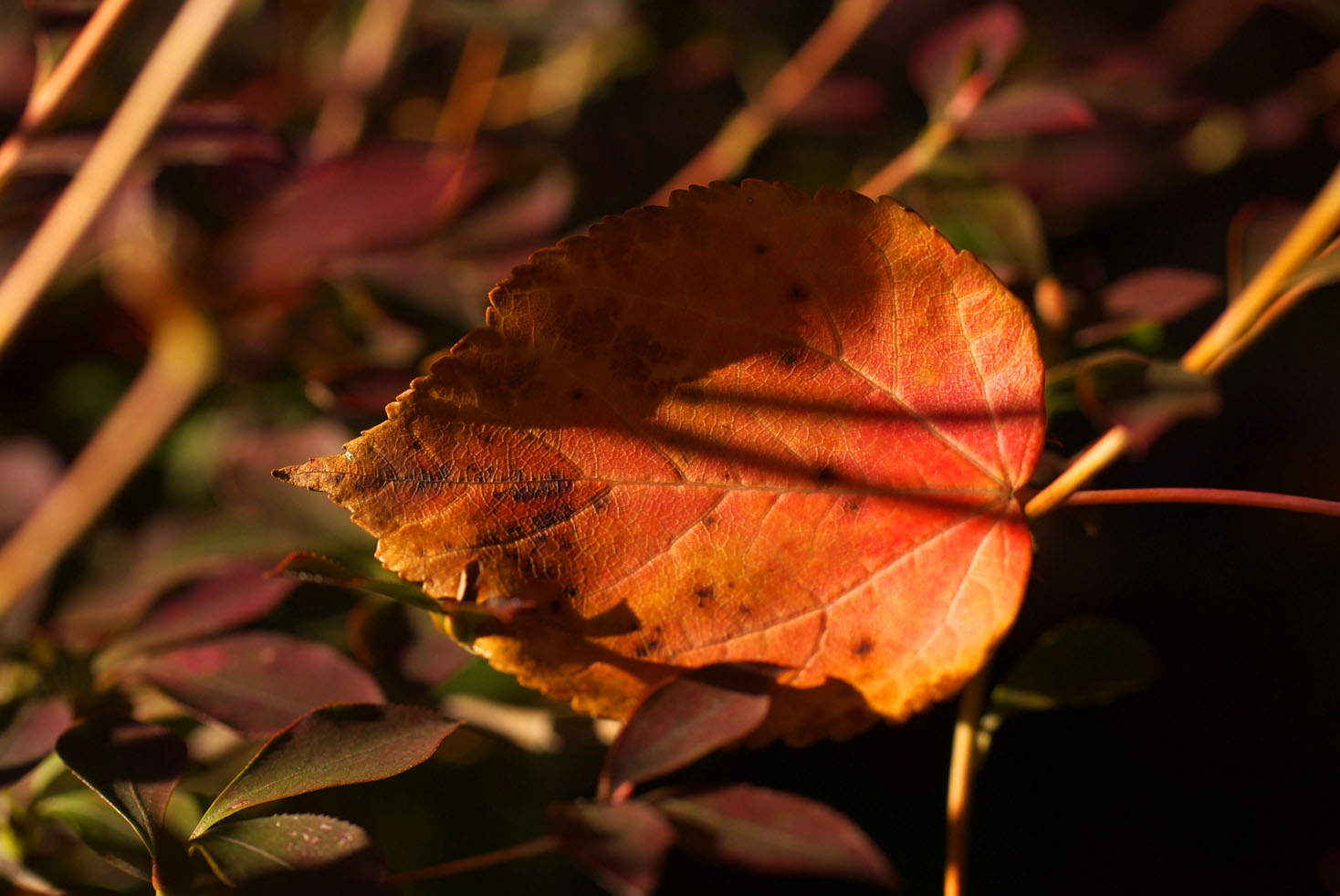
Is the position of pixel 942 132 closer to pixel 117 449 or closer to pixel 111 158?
pixel 111 158

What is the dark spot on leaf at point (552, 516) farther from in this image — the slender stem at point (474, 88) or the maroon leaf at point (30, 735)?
the slender stem at point (474, 88)

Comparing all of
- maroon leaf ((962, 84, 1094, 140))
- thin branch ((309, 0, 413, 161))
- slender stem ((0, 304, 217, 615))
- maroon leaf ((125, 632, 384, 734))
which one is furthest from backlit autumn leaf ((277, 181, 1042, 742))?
thin branch ((309, 0, 413, 161))

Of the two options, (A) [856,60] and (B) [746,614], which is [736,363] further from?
(A) [856,60]

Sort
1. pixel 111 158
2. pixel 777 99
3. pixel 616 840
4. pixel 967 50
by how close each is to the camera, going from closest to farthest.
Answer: pixel 616 840 → pixel 111 158 → pixel 967 50 → pixel 777 99

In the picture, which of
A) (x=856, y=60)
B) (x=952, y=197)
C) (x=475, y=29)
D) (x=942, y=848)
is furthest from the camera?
(x=856, y=60)

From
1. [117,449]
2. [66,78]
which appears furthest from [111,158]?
[117,449]

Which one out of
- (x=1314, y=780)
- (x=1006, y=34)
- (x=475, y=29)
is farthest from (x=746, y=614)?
(x=475, y=29)

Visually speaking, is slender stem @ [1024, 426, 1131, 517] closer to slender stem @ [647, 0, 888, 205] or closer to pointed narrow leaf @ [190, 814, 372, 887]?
pointed narrow leaf @ [190, 814, 372, 887]
